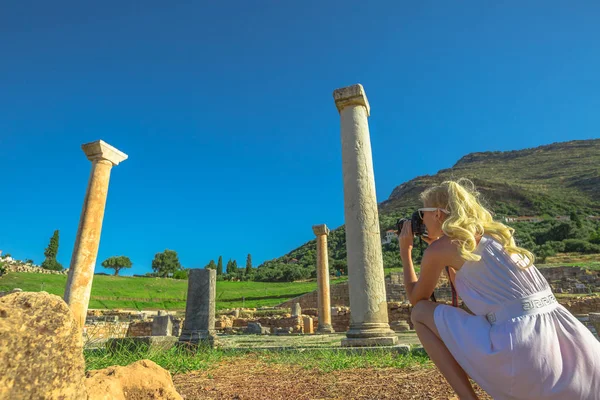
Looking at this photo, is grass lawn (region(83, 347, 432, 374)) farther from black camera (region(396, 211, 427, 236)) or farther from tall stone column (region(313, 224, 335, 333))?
tall stone column (region(313, 224, 335, 333))

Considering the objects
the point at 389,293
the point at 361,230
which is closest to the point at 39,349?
the point at 361,230

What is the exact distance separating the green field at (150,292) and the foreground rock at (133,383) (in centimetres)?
3037

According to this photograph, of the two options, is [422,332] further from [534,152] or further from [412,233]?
[534,152]

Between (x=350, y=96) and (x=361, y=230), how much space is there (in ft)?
10.8

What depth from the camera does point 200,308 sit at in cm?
903

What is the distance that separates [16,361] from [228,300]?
3715cm

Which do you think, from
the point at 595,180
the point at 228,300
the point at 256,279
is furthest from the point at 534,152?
the point at 228,300

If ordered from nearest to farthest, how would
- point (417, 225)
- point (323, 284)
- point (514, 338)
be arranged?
point (514, 338) < point (417, 225) < point (323, 284)

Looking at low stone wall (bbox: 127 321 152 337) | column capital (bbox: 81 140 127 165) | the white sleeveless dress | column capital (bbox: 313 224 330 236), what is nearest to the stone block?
the white sleeveless dress

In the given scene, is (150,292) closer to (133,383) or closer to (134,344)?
(134,344)

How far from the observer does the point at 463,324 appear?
2.40m

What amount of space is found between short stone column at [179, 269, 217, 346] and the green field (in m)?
24.0

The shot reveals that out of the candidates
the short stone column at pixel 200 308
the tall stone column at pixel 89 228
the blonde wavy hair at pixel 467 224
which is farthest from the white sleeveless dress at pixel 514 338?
the tall stone column at pixel 89 228

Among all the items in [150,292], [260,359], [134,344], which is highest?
[150,292]
